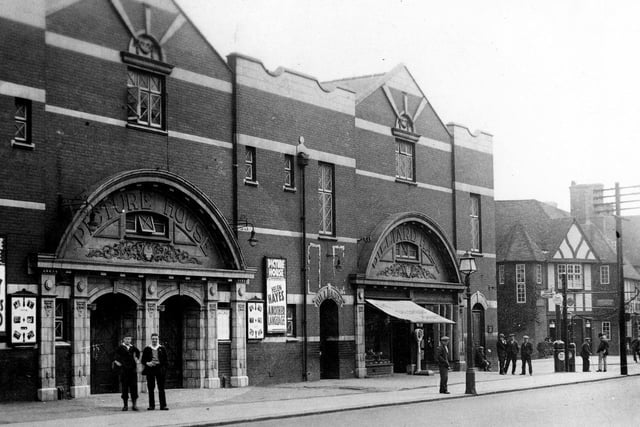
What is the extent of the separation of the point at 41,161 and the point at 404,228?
54.9ft

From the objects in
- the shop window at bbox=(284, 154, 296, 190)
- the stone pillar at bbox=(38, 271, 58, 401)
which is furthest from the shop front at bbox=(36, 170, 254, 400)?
the shop window at bbox=(284, 154, 296, 190)

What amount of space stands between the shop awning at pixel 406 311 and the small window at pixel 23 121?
1465 centimetres

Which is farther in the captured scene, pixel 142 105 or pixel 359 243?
pixel 359 243

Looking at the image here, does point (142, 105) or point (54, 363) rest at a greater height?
point (142, 105)

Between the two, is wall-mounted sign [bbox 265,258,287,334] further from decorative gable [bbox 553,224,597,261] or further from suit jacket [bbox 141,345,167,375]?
decorative gable [bbox 553,224,597,261]

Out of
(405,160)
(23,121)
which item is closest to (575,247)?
(405,160)

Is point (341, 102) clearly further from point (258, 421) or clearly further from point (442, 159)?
point (258, 421)

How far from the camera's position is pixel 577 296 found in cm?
6481

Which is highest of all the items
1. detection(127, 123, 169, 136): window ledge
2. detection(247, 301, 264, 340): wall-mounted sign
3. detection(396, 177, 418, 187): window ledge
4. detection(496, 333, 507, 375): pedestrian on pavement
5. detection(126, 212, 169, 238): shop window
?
detection(127, 123, 169, 136): window ledge

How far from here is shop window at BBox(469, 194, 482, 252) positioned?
4050 centimetres

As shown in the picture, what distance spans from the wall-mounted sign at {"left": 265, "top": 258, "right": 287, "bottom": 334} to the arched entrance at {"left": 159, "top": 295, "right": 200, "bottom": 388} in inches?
110

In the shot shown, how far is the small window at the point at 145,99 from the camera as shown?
81.8 ft

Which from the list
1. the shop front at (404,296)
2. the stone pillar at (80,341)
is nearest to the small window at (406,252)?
the shop front at (404,296)

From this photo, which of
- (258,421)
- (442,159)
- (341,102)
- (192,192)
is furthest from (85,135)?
(442,159)
